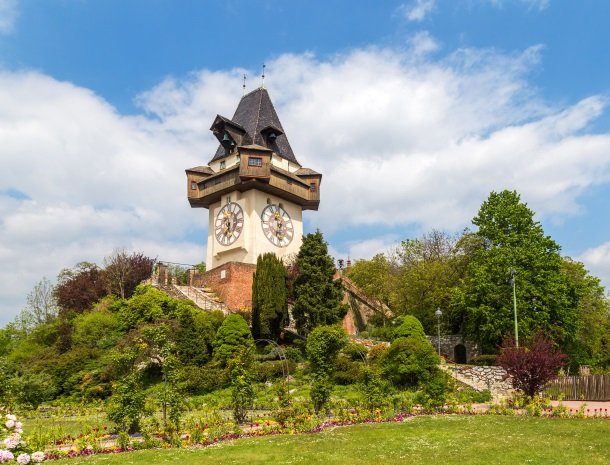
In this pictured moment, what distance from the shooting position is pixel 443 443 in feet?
37.6

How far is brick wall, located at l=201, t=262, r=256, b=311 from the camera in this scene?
33969 millimetres

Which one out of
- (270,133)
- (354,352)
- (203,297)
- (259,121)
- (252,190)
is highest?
(259,121)

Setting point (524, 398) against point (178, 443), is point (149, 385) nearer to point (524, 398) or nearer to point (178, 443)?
point (178, 443)

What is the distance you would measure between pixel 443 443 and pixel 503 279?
68.8 feet

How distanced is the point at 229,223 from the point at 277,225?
3.18 metres

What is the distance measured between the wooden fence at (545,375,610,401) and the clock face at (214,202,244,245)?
21.4 metres

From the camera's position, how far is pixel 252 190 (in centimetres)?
3778

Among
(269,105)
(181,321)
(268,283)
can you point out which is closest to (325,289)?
(268,283)

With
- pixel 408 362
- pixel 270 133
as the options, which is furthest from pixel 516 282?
pixel 270 133

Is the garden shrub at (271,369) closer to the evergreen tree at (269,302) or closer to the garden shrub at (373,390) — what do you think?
the evergreen tree at (269,302)

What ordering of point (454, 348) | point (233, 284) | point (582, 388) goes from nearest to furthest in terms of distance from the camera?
point (582, 388)
point (233, 284)
point (454, 348)

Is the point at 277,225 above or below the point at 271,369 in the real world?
above

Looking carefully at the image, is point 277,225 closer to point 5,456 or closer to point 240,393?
point 240,393

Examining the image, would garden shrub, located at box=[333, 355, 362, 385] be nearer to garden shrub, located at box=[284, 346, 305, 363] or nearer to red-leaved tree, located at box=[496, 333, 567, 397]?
garden shrub, located at box=[284, 346, 305, 363]
